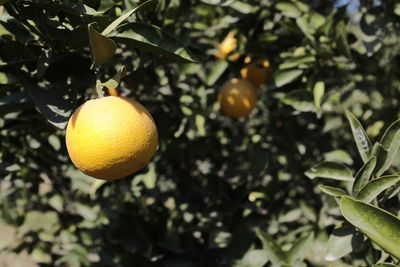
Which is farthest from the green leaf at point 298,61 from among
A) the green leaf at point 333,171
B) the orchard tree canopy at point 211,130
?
the green leaf at point 333,171

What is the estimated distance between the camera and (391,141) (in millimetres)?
994

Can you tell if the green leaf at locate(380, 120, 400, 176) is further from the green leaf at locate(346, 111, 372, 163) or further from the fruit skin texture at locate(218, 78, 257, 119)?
the fruit skin texture at locate(218, 78, 257, 119)

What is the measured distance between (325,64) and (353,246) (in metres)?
0.71

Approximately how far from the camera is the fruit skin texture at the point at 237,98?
147cm

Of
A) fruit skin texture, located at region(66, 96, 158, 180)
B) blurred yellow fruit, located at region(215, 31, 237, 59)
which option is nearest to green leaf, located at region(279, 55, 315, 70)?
blurred yellow fruit, located at region(215, 31, 237, 59)

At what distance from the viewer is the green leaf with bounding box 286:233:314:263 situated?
1309 mm

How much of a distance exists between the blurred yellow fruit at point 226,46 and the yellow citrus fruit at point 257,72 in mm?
80

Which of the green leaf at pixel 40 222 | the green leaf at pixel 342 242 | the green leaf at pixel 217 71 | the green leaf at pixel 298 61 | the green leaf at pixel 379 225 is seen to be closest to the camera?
the green leaf at pixel 379 225

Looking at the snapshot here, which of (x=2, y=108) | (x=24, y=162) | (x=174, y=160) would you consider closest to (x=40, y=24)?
(x=2, y=108)

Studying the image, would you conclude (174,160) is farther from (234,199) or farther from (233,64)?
(233,64)

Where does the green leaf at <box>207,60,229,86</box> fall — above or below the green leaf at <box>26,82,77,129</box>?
below

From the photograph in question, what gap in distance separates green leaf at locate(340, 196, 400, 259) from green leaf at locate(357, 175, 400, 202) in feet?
0.41

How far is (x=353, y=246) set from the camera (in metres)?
1.01

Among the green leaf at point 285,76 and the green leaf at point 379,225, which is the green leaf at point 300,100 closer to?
the green leaf at point 285,76
